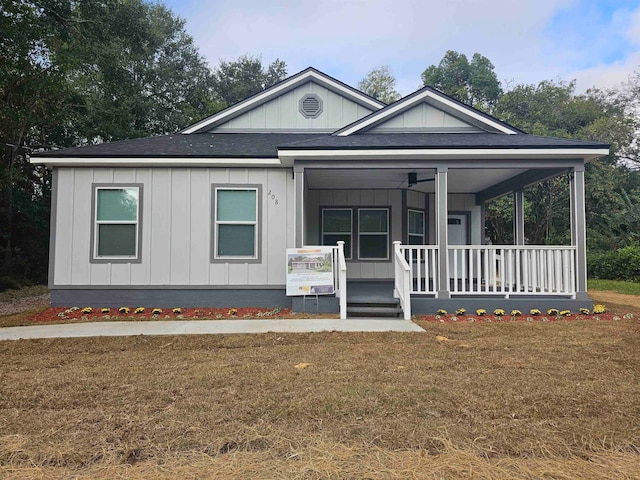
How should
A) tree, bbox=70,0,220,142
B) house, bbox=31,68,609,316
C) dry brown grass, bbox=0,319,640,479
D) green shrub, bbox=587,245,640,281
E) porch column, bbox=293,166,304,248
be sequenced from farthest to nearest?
tree, bbox=70,0,220,142 → green shrub, bbox=587,245,640,281 → porch column, bbox=293,166,304,248 → house, bbox=31,68,609,316 → dry brown grass, bbox=0,319,640,479

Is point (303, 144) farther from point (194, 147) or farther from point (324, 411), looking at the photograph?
point (324, 411)

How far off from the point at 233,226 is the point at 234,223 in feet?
0.25

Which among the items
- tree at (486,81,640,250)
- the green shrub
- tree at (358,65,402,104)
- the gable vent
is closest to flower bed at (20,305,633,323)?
the gable vent

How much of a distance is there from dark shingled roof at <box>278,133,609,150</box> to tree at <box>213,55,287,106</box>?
22.2 meters

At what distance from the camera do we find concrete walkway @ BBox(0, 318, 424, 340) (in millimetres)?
6074

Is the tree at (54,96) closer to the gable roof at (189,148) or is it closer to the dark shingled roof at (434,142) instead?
the gable roof at (189,148)

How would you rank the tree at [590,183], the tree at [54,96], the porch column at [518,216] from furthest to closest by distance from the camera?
the tree at [590,183] → the porch column at [518,216] → the tree at [54,96]

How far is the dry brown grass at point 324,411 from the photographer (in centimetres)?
226

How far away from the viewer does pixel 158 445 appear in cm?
249

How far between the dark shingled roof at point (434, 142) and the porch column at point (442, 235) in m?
0.67

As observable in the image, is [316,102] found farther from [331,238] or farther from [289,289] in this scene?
[289,289]

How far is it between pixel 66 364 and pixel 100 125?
1489 centimetres

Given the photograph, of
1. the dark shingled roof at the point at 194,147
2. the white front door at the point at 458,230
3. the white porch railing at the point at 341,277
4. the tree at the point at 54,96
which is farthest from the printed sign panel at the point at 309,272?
the tree at the point at 54,96

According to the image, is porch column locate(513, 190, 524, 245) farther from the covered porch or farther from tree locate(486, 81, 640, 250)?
tree locate(486, 81, 640, 250)
